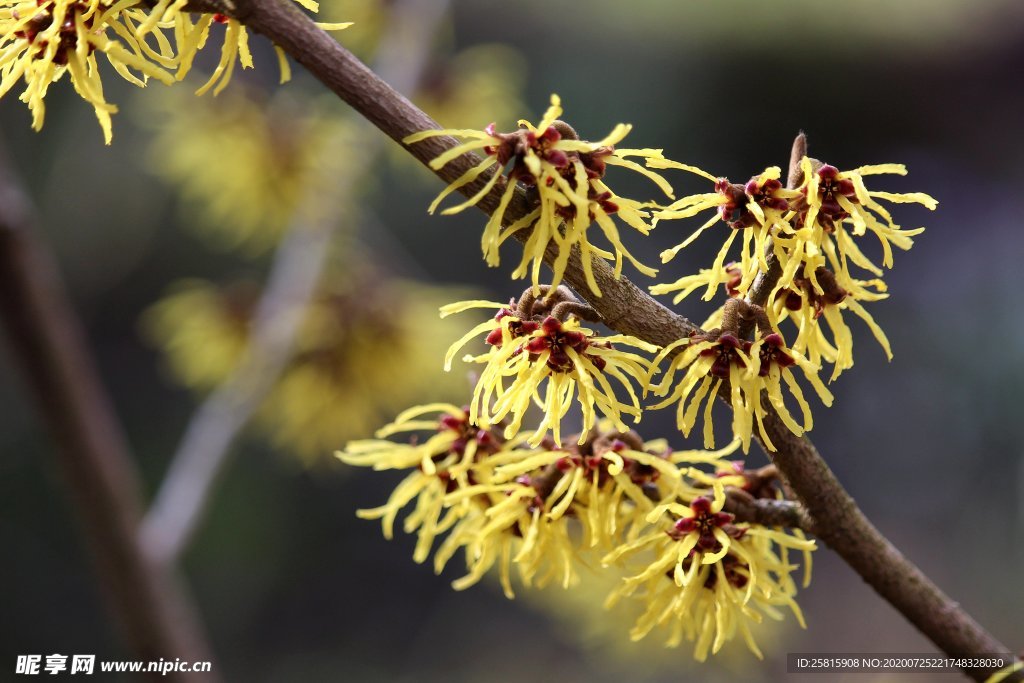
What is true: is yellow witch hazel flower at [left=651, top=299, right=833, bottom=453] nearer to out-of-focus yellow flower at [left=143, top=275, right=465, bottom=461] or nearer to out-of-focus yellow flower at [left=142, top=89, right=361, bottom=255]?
out-of-focus yellow flower at [left=143, top=275, right=465, bottom=461]

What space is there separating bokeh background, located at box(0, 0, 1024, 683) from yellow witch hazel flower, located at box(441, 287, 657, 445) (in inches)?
99.1

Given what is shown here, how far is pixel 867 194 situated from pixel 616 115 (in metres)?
3.84

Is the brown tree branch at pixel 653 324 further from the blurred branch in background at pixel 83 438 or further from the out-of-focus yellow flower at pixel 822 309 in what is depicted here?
the blurred branch in background at pixel 83 438

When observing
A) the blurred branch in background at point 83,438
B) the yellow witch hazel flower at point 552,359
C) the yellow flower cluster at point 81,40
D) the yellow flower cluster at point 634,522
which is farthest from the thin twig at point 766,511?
the blurred branch in background at point 83,438

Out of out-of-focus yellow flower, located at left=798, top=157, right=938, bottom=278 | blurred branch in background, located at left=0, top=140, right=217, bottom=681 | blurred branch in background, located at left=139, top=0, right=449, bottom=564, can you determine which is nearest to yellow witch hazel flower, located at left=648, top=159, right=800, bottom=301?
out-of-focus yellow flower, located at left=798, top=157, right=938, bottom=278

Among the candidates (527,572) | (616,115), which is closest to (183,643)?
(527,572)

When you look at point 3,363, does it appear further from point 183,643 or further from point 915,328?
point 915,328

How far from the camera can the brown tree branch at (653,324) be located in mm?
435

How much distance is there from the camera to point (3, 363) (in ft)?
11.1

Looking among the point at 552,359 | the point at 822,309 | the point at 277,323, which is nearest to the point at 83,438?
the point at 277,323

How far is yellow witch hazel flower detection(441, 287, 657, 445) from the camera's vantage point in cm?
46

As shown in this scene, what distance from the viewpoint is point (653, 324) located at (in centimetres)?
47

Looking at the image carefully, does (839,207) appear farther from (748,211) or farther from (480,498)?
(480,498)

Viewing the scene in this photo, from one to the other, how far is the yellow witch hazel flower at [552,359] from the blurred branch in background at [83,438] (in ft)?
2.22
